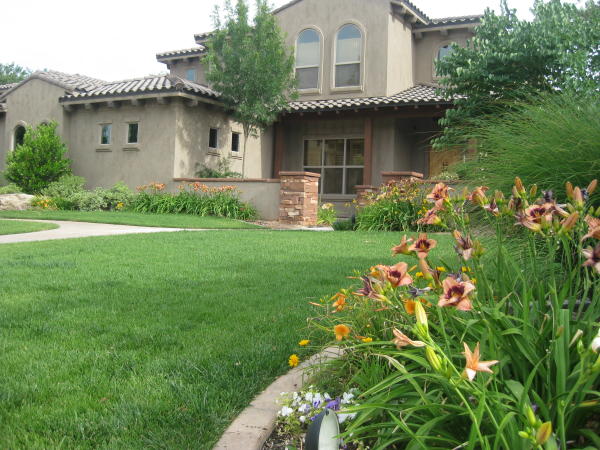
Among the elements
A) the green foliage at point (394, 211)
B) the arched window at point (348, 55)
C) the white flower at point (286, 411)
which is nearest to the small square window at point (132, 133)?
the arched window at point (348, 55)

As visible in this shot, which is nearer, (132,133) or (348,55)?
(132,133)

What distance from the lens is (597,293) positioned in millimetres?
1893

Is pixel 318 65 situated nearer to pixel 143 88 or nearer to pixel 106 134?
pixel 143 88

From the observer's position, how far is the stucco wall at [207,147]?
16297mm

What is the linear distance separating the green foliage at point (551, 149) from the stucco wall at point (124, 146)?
13.3 meters

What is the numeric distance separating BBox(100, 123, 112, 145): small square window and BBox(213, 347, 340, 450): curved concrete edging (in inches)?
644

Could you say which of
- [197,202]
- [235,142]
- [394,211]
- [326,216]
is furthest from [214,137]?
[394,211]

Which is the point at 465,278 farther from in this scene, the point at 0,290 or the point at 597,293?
the point at 0,290

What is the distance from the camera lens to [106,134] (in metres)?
17.6

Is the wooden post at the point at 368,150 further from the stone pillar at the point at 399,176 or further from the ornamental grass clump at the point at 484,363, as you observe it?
the ornamental grass clump at the point at 484,363

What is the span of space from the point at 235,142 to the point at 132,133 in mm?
3310

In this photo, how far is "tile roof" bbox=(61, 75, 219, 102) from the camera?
1580cm

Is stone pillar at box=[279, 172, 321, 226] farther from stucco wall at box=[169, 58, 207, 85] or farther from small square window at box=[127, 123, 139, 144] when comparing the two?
stucco wall at box=[169, 58, 207, 85]

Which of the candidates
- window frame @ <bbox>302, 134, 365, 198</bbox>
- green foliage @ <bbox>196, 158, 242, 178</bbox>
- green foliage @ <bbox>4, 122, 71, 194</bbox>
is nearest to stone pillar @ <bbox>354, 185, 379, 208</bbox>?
window frame @ <bbox>302, 134, 365, 198</bbox>
